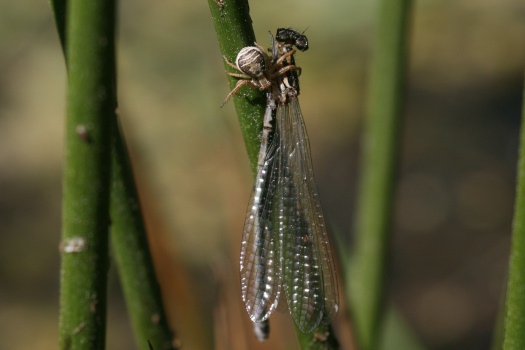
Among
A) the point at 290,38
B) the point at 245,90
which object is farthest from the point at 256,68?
the point at 290,38

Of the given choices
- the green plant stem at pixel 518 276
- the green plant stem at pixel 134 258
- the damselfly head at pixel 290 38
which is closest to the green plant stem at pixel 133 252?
the green plant stem at pixel 134 258

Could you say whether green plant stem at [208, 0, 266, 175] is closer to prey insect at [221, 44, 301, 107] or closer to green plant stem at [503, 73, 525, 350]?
prey insect at [221, 44, 301, 107]

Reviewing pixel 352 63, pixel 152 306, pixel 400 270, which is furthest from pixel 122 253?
pixel 352 63

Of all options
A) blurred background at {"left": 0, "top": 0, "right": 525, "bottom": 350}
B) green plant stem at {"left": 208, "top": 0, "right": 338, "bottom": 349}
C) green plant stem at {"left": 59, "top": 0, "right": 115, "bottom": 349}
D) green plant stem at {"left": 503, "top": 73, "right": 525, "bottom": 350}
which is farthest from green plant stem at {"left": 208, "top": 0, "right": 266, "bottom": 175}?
blurred background at {"left": 0, "top": 0, "right": 525, "bottom": 350}

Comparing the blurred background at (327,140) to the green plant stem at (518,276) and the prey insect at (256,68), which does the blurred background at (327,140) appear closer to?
the prey insect at (256,68)

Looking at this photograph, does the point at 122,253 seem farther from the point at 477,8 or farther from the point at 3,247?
the point at 477,8

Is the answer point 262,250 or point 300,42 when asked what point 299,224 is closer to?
point 262,250
